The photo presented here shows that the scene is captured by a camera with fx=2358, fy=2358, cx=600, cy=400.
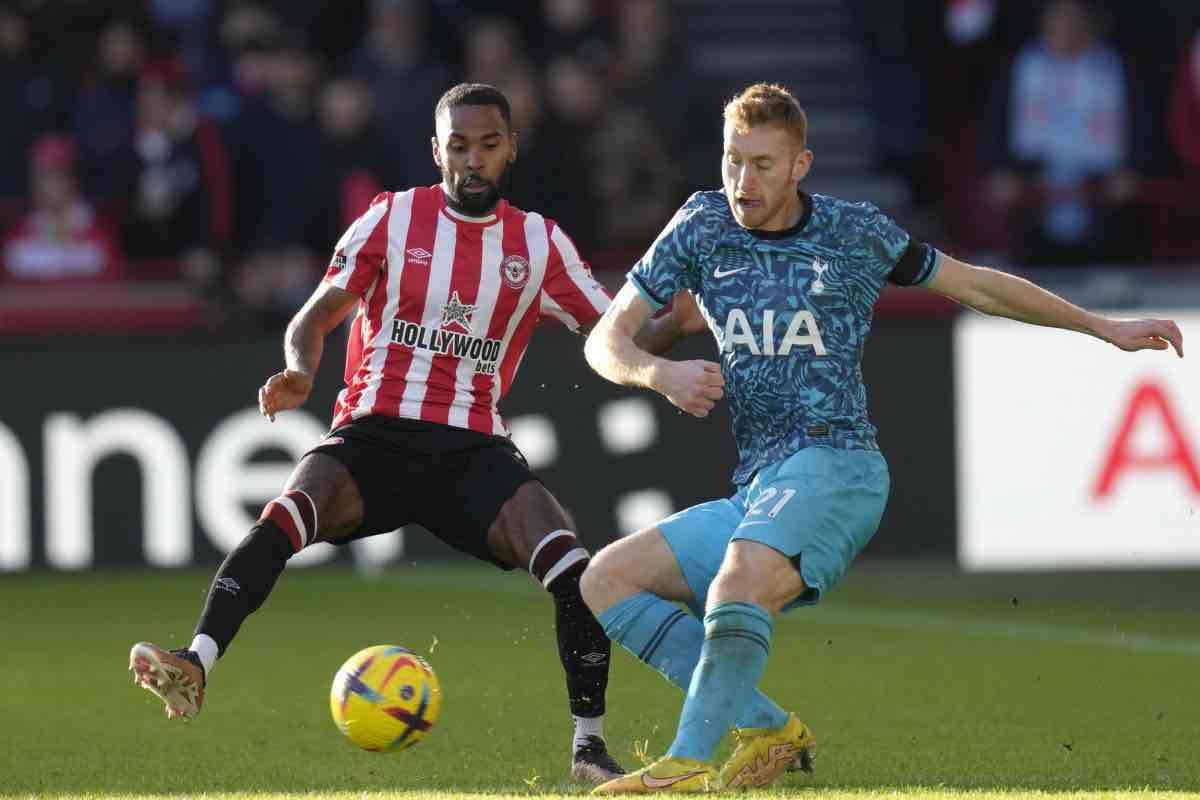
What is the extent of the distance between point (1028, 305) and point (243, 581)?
7.14ft

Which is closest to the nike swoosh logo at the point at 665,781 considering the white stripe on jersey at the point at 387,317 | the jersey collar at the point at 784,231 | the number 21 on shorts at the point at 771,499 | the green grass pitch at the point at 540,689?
the green grass pitch at the point at 540,689

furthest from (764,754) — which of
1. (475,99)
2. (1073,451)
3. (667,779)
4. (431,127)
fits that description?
(431,127)

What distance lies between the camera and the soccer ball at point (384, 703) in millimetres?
6082

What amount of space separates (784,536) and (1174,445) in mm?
5983

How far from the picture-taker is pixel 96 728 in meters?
7.27

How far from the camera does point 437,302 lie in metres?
6.79

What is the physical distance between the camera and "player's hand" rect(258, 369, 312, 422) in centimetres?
623

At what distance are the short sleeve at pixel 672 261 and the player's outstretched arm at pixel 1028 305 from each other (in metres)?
0.61

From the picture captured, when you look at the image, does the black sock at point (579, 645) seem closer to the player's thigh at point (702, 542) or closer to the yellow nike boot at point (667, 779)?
the player's thigh at point (702, 542)

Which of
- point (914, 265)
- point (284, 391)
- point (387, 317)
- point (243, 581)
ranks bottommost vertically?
point (243, 581)

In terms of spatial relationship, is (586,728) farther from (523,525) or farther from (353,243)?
(353,243)

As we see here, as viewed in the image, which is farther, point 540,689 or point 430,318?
point 540,689

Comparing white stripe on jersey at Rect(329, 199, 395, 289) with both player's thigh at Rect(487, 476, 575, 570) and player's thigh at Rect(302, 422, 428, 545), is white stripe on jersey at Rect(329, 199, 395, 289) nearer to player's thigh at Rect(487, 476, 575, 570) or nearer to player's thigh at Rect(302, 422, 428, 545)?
player's thigh at Rect(302, 422, 428, 545)

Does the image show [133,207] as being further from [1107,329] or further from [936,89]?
[1107,329]
